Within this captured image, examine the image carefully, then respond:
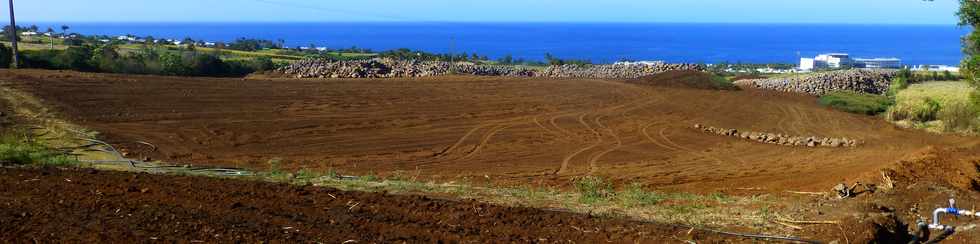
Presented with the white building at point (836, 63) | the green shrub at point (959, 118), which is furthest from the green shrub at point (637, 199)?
the white building at point (836, 63)

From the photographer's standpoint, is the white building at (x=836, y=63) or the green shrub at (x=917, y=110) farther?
the white building at (x=836, y=63)

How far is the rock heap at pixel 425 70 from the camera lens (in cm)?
3888

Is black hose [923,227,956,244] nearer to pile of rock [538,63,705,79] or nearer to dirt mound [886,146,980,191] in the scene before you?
dirt mound [886,146,980,191]

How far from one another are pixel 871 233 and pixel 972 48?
42.5ft

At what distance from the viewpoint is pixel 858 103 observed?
104ft

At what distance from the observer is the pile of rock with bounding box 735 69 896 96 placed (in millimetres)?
38469

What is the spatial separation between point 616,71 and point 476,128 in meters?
23.9

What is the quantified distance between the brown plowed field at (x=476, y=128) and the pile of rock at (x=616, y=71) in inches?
397

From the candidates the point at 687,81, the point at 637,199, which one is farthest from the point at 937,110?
the point at 637,199

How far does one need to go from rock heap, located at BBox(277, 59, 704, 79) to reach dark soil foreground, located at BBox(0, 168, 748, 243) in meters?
29.7

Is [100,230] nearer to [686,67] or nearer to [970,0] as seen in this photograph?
[970,0]

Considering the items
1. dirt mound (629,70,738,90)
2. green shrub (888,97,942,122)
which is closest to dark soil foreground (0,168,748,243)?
green shrub (888,97,942,122)

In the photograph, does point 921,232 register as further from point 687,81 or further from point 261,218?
point 687,81

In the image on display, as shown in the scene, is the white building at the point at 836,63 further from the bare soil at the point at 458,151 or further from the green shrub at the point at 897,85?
the bare soil at the point at 458,151
